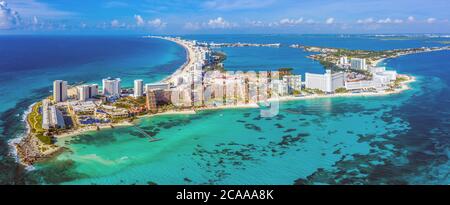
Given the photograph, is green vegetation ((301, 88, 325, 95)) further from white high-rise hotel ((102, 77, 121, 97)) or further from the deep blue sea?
white high-rise hotel ((102, 77, 121, 97))

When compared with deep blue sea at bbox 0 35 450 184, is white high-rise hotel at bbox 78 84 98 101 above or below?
above

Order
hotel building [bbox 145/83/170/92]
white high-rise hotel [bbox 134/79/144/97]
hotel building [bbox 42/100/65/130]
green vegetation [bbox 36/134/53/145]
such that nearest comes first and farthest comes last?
1. green vegetation [bbox 36/134/53/145]
2. hotel building [bbox 42/100/65/130]
3. hotel building [bbox 145/83/170/92]
4. white high-rise hotel [bbox 134/79/144/97]

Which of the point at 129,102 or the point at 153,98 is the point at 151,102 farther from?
the point at 129,102

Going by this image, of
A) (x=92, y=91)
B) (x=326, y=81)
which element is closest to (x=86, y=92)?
(x=92, y=91)

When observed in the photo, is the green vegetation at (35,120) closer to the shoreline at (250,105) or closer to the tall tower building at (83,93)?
the shoreline at (250,105)

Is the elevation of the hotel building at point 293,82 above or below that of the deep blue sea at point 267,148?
above

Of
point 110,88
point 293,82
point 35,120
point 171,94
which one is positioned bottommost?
point 35,120

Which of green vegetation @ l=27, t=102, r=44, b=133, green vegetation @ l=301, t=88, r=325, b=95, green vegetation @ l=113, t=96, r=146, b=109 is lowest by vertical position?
green vegetation @ l=27, t=102, r=44, b=133

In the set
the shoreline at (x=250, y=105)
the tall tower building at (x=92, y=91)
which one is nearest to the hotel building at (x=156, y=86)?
the tall tower building at (x=92, y=91)

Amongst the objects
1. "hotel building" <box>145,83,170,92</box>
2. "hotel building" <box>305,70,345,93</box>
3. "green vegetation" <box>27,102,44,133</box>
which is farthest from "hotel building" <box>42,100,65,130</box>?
"hotel building" <box>305,70,345,93</box>
